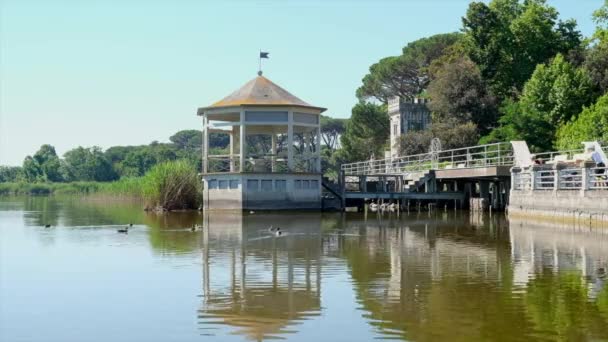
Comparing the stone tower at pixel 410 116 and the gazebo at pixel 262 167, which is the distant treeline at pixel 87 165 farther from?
the gazebo at pixel 262 167

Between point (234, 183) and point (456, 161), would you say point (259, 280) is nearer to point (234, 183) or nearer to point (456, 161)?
point (234, 183)

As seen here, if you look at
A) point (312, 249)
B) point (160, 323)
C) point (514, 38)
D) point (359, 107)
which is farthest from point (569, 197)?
point (359, 107)

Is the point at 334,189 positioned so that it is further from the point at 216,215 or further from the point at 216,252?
the point at 216,252

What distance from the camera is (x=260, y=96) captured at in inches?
1884

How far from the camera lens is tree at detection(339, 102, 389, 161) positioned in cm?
8331

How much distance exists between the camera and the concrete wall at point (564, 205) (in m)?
28.8

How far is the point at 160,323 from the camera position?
12750 mm

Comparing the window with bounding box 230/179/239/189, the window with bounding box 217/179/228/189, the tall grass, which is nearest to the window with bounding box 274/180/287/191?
the window with bounding box 230/179/239/189

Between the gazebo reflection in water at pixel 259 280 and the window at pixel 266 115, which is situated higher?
the window at pixel 266 115

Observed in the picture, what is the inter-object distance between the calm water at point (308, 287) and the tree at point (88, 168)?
97303 mm

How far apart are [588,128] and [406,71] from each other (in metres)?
41.5

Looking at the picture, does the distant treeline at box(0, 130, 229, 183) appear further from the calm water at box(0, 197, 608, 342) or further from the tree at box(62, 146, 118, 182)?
the calm water at box(0, 197, 608, 342)

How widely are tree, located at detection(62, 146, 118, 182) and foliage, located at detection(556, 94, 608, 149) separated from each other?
87.0 metres

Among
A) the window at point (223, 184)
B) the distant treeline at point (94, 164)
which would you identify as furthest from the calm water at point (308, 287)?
the distant treeline at point (94, 164)
